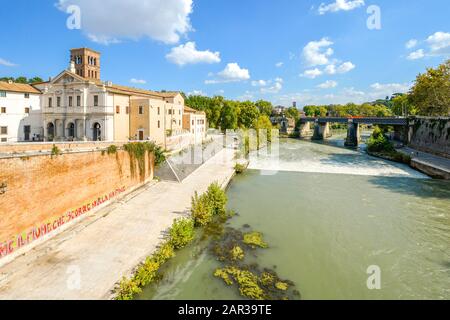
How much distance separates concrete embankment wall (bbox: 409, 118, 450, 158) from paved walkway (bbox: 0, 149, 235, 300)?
34447mm

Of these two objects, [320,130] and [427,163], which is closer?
[427,163]

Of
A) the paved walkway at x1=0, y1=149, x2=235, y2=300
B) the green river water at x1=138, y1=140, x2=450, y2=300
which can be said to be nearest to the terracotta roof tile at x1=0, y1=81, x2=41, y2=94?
the paved walkway at x1=0, y1=149, x2=235, y2=300

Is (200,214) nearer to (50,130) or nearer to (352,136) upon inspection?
(50,130)

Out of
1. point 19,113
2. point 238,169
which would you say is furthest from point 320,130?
point 19,113

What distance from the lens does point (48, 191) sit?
1166 centimetres

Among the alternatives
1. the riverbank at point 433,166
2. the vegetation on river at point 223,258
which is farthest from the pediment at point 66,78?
the riverbank at point 433,166

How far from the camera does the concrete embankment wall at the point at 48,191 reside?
9766 mm

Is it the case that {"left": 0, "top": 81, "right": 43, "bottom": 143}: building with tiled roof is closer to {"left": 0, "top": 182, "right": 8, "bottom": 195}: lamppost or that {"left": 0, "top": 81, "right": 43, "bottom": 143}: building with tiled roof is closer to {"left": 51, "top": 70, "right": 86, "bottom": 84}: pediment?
{"left": 51, "top": 70, "right": 86, "bottom": 84}: pediment

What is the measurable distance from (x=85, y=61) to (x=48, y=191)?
107 feet

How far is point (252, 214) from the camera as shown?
16.8 meters

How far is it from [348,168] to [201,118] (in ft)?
80.5

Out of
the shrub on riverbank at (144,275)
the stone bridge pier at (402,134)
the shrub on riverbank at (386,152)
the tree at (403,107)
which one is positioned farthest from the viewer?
the tree at (403,107)

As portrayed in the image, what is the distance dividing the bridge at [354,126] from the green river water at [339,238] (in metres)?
24.5

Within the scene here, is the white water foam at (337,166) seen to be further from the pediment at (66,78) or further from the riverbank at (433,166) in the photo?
the pediment at (66,78)
